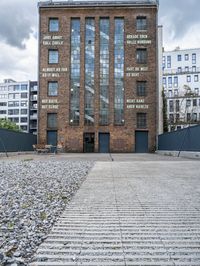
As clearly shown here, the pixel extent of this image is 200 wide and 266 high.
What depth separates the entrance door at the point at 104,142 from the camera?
3297 centimetres

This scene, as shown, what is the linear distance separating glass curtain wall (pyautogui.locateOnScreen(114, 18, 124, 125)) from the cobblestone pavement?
89.7ft

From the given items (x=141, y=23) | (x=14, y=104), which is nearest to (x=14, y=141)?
(x=141, y=23)

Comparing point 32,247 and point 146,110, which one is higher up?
point 146,110

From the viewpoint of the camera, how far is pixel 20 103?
93562 millimetres

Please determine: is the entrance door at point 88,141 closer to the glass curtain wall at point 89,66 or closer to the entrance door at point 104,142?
the entrance door at point 104,142

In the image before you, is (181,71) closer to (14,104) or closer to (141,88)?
(14,104)

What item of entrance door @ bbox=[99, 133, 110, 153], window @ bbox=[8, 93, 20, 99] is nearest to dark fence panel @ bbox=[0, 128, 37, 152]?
entrance door @ bbox=[99, 133, 110, 153]

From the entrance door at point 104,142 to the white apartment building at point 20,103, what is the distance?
56.9 meters

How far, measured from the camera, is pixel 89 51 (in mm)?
33812

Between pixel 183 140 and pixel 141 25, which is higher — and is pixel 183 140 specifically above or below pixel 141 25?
below

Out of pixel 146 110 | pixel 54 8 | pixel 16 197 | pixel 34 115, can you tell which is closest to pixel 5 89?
pixel 34 115

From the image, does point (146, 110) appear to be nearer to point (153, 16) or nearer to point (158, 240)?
point (153, 16)

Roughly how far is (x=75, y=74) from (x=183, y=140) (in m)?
16.2

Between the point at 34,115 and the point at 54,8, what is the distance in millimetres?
55937
